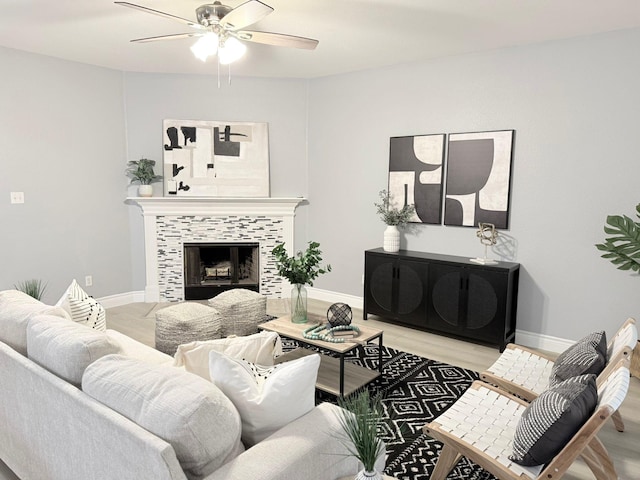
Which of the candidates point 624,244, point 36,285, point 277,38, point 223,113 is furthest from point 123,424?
point 223,113

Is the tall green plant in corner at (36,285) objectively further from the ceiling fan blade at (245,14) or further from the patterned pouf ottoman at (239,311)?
the ceiling fan blade at (245,14)

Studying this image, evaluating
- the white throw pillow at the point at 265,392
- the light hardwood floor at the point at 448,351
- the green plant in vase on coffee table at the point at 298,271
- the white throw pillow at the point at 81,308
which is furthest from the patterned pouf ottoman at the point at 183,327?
the white throw pillow at the point at 265,392

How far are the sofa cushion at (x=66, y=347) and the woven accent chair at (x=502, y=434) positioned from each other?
1.43 meters

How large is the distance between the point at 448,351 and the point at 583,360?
178 centimetres

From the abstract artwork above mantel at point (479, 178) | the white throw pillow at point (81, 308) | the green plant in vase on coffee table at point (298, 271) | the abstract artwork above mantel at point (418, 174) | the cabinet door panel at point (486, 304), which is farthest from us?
the abstract artwork above mantel at point (418, 174)

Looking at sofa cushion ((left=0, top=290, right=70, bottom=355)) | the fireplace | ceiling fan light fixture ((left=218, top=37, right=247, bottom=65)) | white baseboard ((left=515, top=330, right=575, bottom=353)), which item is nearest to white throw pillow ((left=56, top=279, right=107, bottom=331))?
sofa cushion ((left=0, top=290, right=70, bottom=355))

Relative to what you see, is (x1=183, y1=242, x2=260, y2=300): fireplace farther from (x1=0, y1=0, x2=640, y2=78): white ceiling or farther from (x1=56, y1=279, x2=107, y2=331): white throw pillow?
(x1=56, y1=279, x2=107, y2=331): white throw pillow

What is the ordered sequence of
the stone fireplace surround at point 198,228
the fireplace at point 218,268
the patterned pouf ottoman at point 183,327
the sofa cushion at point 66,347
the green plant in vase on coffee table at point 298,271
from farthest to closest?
1. the fireplace at point 218,268
2. the stone fireplace surround at point 198,228
3. the patterned pouf ottoman at point 183,327
4. the green plant in vase on coffee table at point 298,271
5. the sofa cushion at point 66,347

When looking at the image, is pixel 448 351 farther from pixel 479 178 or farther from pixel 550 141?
pixel 550 141

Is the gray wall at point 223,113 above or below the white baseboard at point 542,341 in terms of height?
above

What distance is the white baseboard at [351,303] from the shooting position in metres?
4.01

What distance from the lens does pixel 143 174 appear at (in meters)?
5.09

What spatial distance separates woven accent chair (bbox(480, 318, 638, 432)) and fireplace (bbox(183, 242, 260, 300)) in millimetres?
3405

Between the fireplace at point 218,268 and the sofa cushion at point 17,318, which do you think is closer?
the sofa cushion at point 17,318
